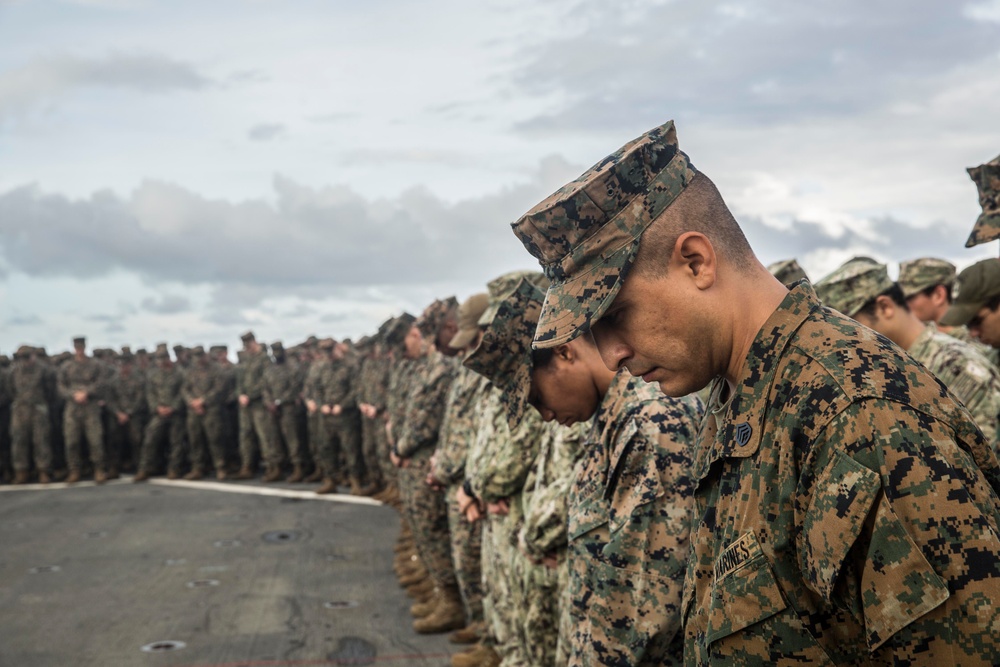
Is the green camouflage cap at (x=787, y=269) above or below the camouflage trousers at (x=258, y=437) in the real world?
above

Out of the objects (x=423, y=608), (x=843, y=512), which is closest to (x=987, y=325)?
(x=843, y=512)

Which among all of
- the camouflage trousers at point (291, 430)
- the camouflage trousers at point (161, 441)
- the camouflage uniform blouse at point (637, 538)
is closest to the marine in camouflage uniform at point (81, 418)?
the camouflage trousers at point (161, 441)

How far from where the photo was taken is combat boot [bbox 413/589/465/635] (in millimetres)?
6945

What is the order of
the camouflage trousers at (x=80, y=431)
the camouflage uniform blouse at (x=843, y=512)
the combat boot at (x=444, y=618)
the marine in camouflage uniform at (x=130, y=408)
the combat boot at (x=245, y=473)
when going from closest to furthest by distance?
1. the camouflage uniform blouse at (x=843, y=512)
2. the combat boot at (x=444, y=618)
3. the camouflage trousers at (x=80, y=431)
4. the combat boot at (x=245, y=473)
5. the marine in camouflage uniform at (x=130, y=408)

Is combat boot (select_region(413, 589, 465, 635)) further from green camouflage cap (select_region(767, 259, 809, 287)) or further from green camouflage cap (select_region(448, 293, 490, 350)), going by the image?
green camouflage cap (select_region(767, 259, 809, 287))

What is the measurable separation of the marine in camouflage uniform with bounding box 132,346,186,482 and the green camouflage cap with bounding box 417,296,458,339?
34.2ft

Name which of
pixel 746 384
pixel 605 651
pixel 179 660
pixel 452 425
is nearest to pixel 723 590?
pixel 746 384

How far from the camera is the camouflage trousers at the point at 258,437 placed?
52.2ft

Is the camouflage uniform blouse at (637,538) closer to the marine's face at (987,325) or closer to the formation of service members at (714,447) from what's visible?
the formation of service members at (714,447)

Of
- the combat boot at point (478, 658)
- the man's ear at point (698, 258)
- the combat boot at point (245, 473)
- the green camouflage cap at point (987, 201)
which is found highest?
the green camouflage cap at point (987, 201)

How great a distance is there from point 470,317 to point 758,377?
4175mm

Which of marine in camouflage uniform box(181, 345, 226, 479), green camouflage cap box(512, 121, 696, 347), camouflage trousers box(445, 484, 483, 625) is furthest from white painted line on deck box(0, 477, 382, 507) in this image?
green camouflage cap box(512, 121, 696, 347)

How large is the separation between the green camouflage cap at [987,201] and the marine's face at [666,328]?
2964 millimetres

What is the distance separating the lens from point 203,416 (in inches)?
655
